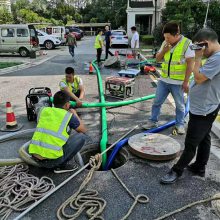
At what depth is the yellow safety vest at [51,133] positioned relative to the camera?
11.5ft

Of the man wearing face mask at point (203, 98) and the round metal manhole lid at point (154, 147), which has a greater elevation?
the man wearing face mask at point (203, 98)

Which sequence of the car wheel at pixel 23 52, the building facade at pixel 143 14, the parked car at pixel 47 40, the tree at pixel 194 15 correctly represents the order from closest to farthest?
the car wheel at pixel 23 52 < the tree at pixel 194 15 < the parked car at pixel 47 40 < the building facade at pixel 143 14

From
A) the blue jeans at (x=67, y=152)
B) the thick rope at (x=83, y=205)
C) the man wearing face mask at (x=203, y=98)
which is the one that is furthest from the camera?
the blue jeans at (x=67, y=152)

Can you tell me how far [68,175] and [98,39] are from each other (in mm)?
10534

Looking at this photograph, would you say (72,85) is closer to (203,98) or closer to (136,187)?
(136,187)

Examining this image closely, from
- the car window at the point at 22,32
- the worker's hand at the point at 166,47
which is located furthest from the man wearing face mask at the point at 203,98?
the car window at the point at 22,32

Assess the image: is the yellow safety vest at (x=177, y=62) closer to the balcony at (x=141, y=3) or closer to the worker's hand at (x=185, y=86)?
the worker's hand at (x=185, y=86)

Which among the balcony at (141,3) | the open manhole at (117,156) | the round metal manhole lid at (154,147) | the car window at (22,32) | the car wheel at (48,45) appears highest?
the balcony at (141,3)

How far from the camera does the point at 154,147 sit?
4387 mm

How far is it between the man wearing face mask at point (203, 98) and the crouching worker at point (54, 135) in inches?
55.2

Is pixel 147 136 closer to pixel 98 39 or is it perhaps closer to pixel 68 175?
pixel 68 175

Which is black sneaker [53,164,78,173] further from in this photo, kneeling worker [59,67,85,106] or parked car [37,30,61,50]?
parked car [37,30,61,50]

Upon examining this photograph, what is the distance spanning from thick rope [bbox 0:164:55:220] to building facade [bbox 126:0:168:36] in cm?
2488

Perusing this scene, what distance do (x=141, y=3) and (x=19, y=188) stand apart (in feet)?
99.6
